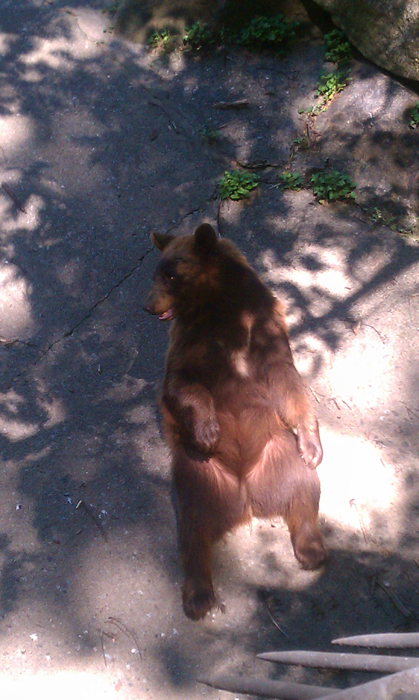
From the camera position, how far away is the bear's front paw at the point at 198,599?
11.4ft

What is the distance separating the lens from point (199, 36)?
636cm

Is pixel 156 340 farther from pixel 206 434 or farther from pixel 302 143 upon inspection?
pixel 302 143

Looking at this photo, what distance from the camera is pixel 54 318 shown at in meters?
5.32

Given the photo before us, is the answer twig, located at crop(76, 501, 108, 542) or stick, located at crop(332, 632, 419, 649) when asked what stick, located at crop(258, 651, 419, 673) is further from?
twig, located at crop(76, 501, 108, 542)

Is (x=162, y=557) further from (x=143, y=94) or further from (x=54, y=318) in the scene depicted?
(x=143, y=94)

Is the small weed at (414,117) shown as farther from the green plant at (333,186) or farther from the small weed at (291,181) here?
the small weed at (291,181)

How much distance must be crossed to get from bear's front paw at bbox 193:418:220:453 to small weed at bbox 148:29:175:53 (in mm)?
4689

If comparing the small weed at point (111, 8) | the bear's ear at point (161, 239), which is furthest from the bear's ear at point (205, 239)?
the small weed at point (111, 8)

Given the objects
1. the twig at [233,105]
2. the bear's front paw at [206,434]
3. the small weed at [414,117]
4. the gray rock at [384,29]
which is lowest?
the bear's front paw at [206,434]

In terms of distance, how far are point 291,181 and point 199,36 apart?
2.14 meters

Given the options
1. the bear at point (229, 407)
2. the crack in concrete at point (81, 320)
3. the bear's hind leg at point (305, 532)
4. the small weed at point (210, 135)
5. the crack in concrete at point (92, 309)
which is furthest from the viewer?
the small weed at point (210, 135)

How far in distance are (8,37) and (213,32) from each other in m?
2.34

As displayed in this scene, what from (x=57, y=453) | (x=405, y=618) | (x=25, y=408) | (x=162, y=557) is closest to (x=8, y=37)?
(x=25, y=408)

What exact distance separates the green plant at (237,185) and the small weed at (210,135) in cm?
52
